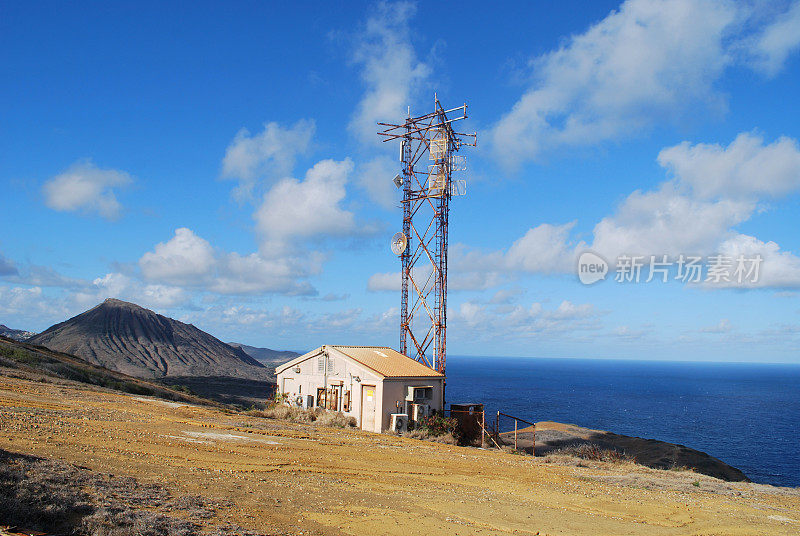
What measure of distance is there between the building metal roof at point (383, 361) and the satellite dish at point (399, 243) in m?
6.36

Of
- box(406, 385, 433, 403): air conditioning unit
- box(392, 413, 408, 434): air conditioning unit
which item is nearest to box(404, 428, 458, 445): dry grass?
box(392, 413, 408, 434): air conditioning unit

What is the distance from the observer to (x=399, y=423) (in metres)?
26.2

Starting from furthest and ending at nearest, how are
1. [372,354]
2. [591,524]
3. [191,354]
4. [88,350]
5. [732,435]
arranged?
[191,354]
[88,350]
[732,435]
[372,354]
[591,524]

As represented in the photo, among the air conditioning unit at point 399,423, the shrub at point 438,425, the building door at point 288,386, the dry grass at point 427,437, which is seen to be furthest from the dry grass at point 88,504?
the building door at point 288,386

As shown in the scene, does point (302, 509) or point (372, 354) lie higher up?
point (372, 354)

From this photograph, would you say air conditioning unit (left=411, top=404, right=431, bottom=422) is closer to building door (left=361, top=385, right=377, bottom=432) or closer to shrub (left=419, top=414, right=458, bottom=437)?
shrub (left=419, top=414, right=458, bottom=437)

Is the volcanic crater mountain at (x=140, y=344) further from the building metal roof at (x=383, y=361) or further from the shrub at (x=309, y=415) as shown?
the shrub at (x=309, y=415)

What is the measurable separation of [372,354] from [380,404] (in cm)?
504

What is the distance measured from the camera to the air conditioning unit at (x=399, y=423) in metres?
26.0

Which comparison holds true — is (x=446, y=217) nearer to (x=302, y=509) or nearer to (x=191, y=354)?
(x=302, y=509)

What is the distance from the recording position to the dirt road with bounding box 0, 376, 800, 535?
11477mm

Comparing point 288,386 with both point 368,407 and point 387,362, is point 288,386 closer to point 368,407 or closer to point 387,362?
point 387,362

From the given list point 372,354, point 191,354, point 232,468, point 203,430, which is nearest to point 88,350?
point 191,354

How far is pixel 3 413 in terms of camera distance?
17.2m
